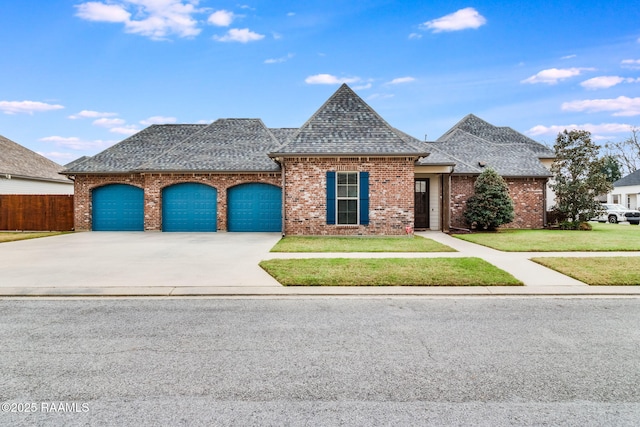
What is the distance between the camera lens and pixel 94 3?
48.0 ft

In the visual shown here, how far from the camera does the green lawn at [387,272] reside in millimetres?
7488

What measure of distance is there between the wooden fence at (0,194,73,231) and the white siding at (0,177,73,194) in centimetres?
340

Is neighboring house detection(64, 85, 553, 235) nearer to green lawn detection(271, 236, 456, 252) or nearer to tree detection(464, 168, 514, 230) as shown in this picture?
tree detection(464, 168, 514, 230)

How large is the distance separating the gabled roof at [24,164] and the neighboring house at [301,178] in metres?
6.74

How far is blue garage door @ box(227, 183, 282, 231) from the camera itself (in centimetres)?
1931

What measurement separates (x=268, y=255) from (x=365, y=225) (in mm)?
6231

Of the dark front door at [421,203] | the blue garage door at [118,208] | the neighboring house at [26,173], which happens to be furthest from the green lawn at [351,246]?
the neighboring house at [26,173]

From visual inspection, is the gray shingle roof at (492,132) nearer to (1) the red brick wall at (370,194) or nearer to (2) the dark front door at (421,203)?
(2) the dark front door at (421,203)

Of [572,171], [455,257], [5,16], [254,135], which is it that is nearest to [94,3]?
[5,16]

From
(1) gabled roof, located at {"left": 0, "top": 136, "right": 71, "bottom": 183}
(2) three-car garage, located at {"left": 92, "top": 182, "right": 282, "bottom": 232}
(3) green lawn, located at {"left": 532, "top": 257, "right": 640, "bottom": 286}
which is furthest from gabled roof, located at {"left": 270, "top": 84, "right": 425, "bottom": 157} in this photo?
(1) gabled roof, located at {"left": 0, "top": 136, "right": 71, "bottom": 183}

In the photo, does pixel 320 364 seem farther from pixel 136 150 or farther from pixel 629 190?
pixel 629 190

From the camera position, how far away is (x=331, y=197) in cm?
1622

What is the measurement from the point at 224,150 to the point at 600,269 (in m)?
17.0

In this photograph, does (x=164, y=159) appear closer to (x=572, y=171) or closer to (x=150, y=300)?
(x=150, y=300)
